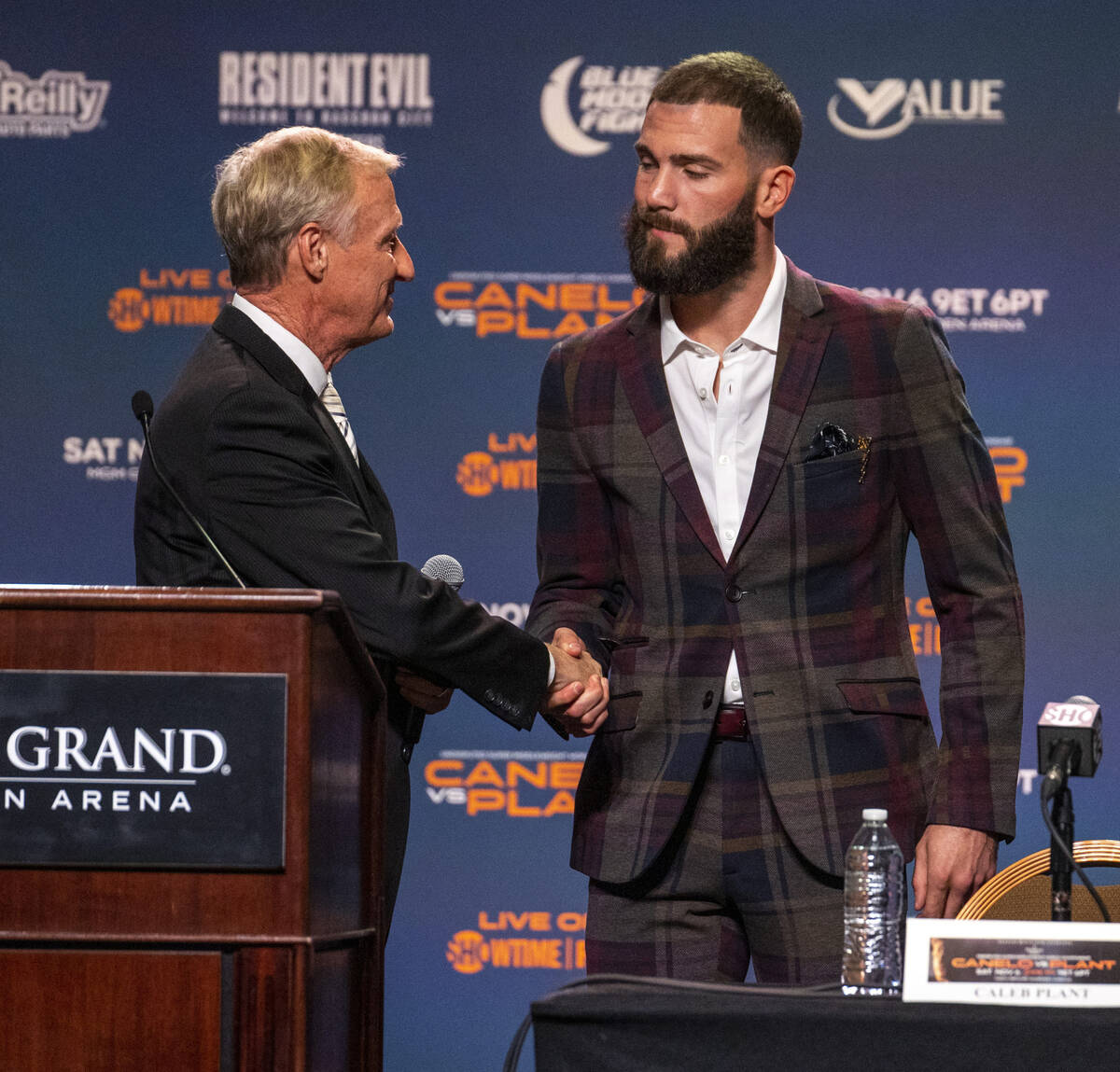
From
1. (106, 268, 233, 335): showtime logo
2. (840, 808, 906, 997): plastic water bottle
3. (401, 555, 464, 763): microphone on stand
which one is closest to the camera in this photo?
(840, 808, 906, 997): plastic water bottle

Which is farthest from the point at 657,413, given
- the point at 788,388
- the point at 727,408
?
the point at 788,388

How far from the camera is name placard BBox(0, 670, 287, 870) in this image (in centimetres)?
187

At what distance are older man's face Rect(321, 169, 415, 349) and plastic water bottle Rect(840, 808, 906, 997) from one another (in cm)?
132

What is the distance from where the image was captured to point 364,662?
82.1 inches

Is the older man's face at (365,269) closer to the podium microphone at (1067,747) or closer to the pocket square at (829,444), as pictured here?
the pocket square at (829,444)

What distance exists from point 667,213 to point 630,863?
1.09 meters

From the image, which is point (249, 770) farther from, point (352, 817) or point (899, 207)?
point (899, 207)

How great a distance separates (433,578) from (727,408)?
22.4 inches

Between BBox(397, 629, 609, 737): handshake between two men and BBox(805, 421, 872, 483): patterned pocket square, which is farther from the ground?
BBox(805, 421, 872, 483): patterned pocket square

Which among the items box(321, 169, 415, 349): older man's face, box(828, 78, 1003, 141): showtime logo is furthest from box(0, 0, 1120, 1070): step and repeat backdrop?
box(321, 169, 415, 349): older man's face

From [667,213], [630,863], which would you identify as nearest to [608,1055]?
[630,863]

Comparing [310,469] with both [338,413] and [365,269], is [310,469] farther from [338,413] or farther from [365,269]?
[365,269]

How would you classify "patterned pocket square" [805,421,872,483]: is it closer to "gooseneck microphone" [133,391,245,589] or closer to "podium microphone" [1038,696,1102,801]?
"podium microphone" [1038,696,1102,801]

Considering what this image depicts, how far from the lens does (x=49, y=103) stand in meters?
4.69
